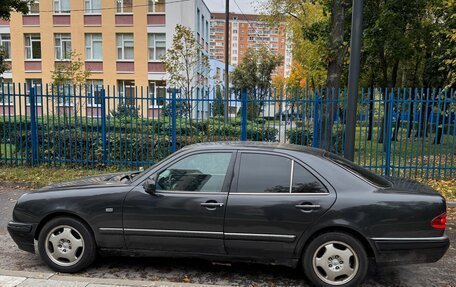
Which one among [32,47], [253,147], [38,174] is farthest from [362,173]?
[32,47]

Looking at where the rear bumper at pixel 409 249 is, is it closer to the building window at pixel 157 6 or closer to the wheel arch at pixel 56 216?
the wheel arch at pixel 56 216

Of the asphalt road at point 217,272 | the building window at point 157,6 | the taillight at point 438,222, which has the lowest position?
the asphalt road at point 217,272

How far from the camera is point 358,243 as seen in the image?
A: 395cm

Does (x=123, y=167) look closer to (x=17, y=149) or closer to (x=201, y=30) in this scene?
(x=17, y=149)

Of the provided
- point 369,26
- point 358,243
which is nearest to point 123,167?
point 358,243

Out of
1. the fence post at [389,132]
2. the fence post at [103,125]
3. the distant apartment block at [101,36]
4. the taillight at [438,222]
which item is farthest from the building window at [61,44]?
the taillight at [438,222]

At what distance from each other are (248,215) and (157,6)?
1081 inches

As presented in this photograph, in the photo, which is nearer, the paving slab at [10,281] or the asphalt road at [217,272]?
the paving slab at [10,281]

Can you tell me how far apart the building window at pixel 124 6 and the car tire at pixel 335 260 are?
93.0 ft

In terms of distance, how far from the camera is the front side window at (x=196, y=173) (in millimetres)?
4234

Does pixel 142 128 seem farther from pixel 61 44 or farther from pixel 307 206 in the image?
pixel 61 44

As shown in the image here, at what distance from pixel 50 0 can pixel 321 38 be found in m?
22.5

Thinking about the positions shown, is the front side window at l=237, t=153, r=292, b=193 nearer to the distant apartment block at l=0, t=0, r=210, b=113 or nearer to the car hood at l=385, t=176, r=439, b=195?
the car hood at l=385, t=176, r=439, b=195

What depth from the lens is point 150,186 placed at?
13.7 ft
